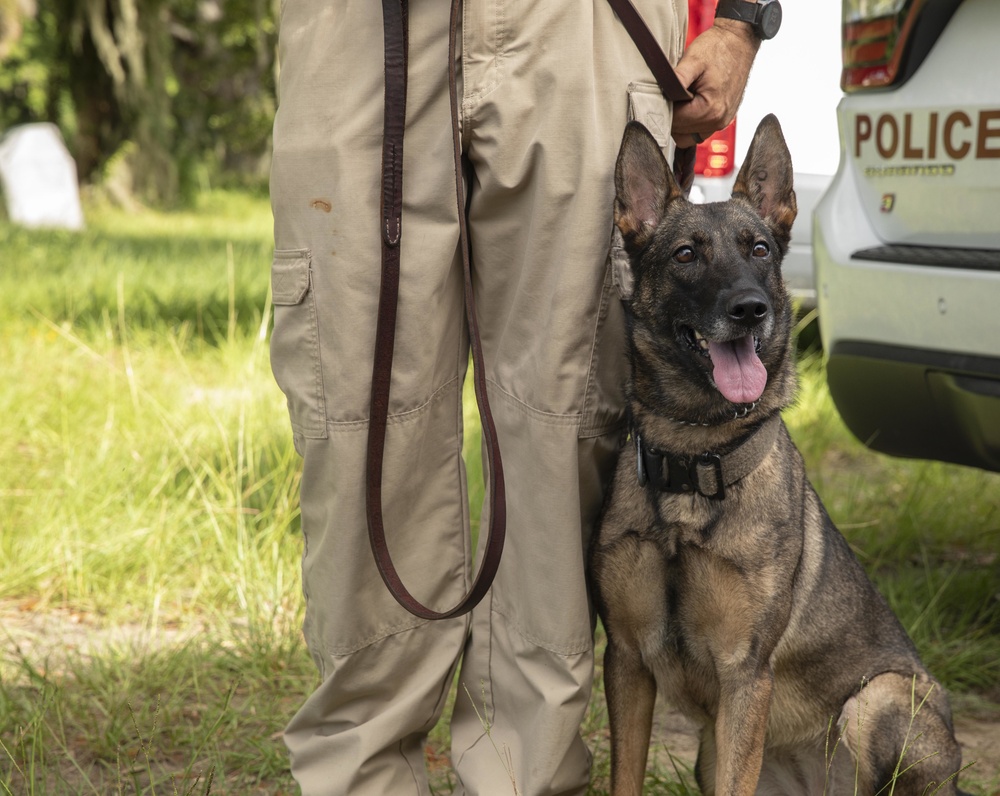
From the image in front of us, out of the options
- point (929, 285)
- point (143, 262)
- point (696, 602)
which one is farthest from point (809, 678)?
point (143, 262)

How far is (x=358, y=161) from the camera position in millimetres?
2088

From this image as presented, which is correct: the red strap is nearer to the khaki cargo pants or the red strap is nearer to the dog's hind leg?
the khaki cargo pants

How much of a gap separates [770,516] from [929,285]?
30.0 inches

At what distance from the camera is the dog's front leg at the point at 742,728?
2.14m

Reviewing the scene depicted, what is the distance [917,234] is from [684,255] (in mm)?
739

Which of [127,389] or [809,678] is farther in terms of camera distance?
[127,389]

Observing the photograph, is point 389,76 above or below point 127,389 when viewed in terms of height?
above

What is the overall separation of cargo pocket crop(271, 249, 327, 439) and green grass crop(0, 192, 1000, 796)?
736 mm

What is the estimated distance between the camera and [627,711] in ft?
7.56

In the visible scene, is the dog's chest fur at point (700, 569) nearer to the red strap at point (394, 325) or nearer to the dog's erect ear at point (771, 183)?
the red strap at point (394, 325)

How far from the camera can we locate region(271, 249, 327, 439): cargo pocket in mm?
2137

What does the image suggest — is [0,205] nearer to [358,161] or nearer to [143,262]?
[143,262]

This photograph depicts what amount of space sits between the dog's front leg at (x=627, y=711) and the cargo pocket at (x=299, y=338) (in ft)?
2.60

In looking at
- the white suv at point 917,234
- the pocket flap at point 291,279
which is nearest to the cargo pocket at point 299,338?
the pocket flap at point 291,279
